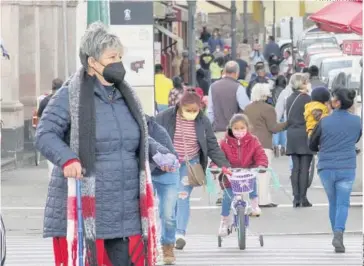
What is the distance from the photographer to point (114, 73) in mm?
7816

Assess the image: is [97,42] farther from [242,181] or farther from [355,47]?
[355,47]

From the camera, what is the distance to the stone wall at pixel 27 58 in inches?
960

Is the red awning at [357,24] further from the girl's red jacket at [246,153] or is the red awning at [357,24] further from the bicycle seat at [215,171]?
the bicycle seat at [215,171]

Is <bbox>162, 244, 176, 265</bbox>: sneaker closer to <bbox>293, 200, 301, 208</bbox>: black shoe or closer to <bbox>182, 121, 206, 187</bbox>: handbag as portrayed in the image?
<bbox>182, 121, 206, 187</bbox>: handbag

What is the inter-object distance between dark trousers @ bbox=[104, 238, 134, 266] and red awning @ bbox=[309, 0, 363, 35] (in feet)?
30.9

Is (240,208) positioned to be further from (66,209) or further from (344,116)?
(66,209)

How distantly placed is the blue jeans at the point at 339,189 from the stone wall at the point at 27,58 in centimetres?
1168

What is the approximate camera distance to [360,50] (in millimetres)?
21016

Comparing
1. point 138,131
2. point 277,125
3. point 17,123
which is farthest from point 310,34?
point 138,131

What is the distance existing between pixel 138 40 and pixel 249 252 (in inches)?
309

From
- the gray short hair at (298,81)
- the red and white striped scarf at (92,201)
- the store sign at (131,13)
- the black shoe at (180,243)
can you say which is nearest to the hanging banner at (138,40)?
the store sign at (131,13)

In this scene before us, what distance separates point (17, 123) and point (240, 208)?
11.8 metres

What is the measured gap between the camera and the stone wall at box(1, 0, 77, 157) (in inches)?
960

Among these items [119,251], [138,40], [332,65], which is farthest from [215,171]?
[332,65]
